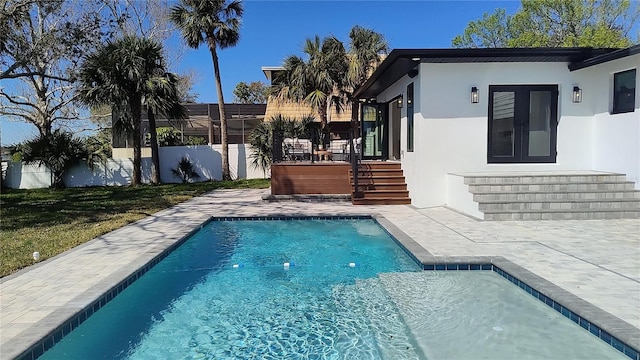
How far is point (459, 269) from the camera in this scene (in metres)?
5.34

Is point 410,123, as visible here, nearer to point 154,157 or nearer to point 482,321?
point 482,321

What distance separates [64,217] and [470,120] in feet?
33.5

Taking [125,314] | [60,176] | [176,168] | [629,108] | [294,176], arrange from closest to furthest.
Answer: [125,314]
[629,108]
[294,176]
[60,176]
[176,168]

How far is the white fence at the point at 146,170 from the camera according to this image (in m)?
18.7

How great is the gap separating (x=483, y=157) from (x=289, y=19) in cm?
907

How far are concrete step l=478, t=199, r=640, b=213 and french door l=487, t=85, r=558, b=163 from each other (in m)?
2.00

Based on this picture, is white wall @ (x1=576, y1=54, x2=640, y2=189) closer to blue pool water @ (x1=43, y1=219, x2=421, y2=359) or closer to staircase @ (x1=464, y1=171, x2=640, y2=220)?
staircase @ (x1=464, y1=171, x2=640, y2=220)

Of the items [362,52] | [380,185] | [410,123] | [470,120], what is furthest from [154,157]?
[470,120]

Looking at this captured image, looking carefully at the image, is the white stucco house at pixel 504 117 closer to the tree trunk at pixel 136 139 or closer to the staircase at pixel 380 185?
the staircase at pixel 380 185

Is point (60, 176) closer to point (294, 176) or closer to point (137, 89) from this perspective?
point (137, 89)

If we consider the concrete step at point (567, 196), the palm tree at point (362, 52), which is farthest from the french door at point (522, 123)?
the palm tree at point (362, 52)

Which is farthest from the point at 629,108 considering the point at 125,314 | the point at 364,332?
the point at 125,314

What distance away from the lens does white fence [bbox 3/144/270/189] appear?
18.7 metres

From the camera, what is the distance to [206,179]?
19859 millimetres
